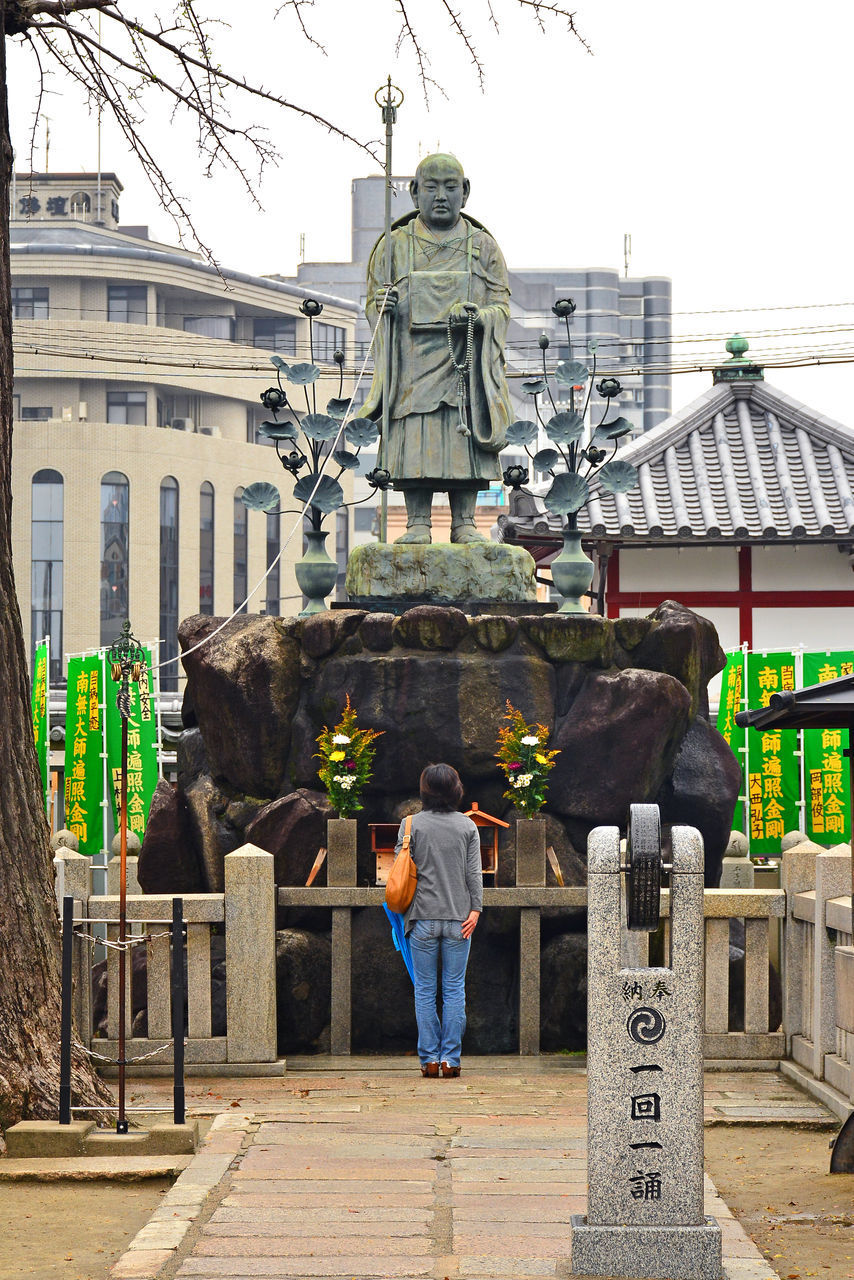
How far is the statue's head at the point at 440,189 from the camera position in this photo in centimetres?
1203

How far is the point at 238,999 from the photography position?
8.90 metres

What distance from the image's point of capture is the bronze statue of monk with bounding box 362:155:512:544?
12.0 metres

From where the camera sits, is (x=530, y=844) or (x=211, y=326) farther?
(x=211, y=326)

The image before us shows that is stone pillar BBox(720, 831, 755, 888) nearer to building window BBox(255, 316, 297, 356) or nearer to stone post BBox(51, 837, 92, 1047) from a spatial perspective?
stone post BBox(51, 837, 92, 1047)

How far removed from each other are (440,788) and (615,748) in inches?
90.5

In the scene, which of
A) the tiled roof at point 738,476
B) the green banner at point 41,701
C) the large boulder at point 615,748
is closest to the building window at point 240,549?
the tiled roof at point 738,476

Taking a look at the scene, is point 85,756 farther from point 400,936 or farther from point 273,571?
point 273,571

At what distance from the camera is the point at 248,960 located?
894 centimetres

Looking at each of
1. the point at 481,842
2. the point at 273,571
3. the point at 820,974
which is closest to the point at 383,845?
the point at 481,842

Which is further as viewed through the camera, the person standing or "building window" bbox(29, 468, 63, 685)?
"building window" bbox(29, 468, 63, 685)

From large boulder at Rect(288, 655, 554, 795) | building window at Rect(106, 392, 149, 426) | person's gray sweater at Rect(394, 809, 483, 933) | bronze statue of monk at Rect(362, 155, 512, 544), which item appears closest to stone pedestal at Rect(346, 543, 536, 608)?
bronze statue of monk at Rect(362, 155, 512, 544)

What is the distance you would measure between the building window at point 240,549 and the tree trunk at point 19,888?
4385 cm

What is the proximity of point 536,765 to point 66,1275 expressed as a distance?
5614 mm

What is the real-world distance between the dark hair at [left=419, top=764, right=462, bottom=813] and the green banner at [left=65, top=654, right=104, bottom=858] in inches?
400
